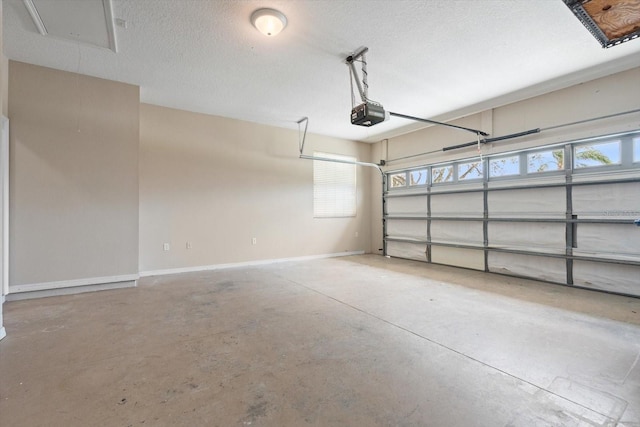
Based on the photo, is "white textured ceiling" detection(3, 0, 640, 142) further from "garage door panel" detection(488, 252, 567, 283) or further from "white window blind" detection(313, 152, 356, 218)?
"garage door panel" detection(488, 252, 567, 283)

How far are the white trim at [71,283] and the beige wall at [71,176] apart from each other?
57mm

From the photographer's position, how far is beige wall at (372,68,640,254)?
3824mm

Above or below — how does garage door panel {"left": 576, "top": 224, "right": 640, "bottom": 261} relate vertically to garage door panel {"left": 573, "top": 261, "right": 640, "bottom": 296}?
above

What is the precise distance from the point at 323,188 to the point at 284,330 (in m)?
Answer: 4.85

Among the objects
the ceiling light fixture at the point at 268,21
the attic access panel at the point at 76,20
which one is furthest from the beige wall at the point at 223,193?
the ceiling light fixture at the point at 268,21

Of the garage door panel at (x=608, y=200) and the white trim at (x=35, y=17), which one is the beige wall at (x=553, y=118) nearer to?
the garage door panel at (x=608, y=200)

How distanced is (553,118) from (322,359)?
16.8 ft

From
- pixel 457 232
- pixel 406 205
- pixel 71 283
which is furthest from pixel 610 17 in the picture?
pixel 71 283

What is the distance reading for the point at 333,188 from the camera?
7.38 metres

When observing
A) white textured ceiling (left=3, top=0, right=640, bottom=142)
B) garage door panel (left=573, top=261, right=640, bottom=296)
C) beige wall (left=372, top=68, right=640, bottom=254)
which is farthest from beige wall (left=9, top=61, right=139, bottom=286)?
garage door panel (left=573, top=261, right=640, bottom=296)

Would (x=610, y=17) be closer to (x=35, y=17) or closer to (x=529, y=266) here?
(x=529, y=266)

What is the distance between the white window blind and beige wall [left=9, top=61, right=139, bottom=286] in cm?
395

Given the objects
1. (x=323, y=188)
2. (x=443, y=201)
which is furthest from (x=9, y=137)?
(x=443, y=201)

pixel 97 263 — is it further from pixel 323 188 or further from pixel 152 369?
pixel 323 188
